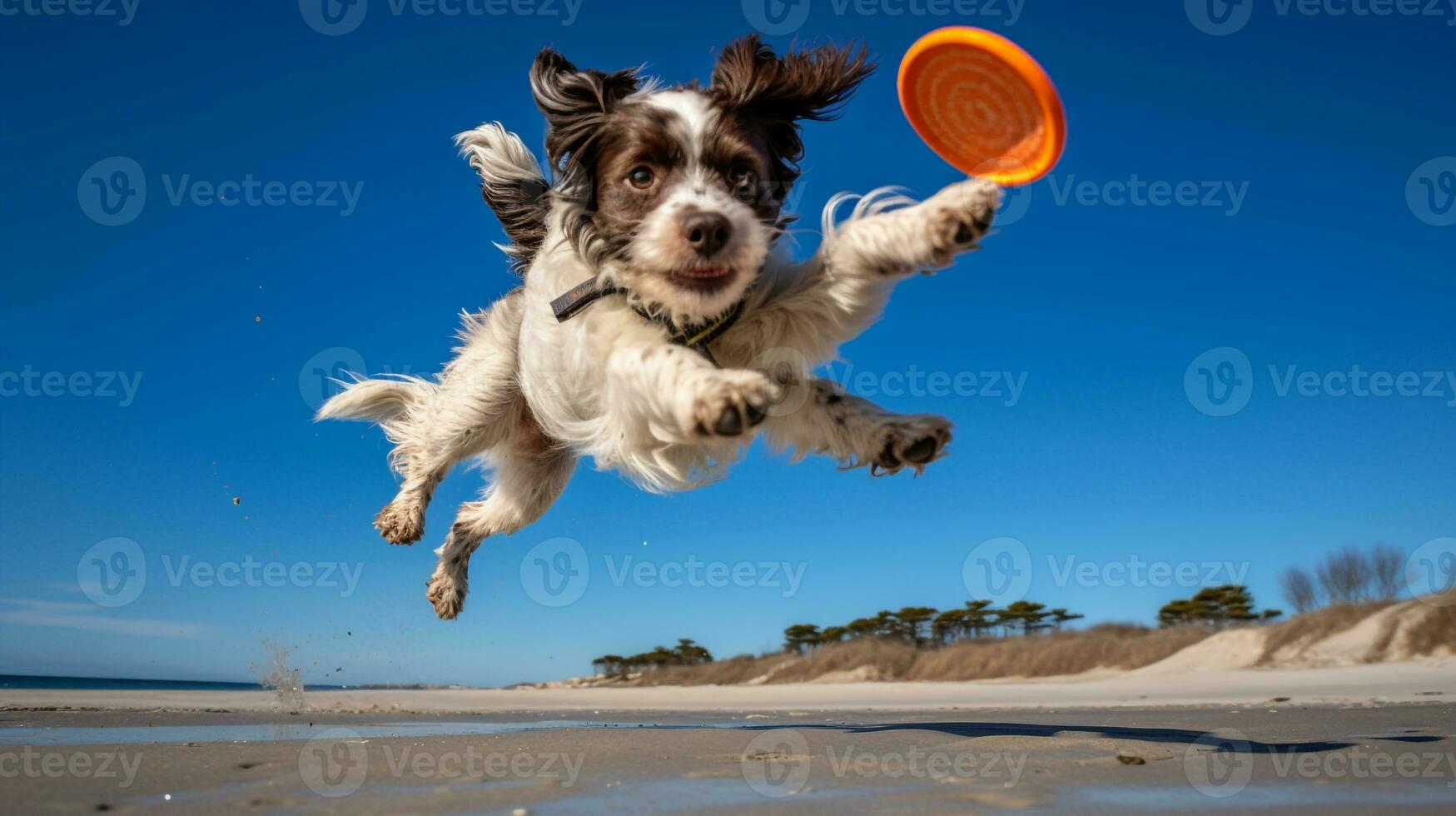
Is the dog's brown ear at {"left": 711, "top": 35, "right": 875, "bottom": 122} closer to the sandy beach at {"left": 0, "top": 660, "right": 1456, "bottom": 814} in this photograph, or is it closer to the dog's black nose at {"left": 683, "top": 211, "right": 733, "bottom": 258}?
the dog's black nose at {"left": 683, "top": 211, "right": 733, "bottom": 258}

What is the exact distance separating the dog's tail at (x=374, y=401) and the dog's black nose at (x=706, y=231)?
349 centimetres

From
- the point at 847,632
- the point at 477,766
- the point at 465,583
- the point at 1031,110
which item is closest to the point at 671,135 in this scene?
the point at 1031,110

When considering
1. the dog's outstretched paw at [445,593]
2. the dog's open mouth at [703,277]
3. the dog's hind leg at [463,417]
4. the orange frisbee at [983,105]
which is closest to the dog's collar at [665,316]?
the dog's open mouth at [703,277]

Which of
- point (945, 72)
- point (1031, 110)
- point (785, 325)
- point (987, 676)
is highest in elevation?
point (945, 72)

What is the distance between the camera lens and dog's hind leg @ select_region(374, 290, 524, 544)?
20.2ft

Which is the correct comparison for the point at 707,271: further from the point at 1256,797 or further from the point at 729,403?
the point at 1256,797

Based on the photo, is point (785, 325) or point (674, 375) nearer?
point (674, 375)

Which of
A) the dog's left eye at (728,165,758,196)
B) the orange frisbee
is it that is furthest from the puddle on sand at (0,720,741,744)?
the orange frisbee

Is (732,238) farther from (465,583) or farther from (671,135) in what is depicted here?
(465,583)

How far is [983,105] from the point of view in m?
4.04

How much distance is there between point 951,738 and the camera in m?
4.62

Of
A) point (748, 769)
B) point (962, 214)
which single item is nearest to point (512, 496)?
point (748, 769)

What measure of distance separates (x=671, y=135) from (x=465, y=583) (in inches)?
148

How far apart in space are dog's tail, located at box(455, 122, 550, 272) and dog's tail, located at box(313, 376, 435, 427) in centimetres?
152
